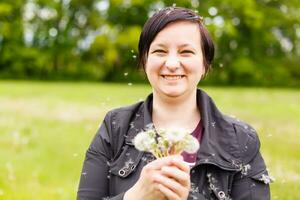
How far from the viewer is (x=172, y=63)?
287 cm

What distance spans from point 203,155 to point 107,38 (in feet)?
135

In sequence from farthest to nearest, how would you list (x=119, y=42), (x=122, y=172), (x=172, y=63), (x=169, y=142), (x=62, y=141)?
(x=119, y=42)
(x=62, y=141)
(x=122, y=172)
(x=172, y=63)
(x=169, y=142)

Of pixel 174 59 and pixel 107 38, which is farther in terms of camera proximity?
→ pixel 107 38

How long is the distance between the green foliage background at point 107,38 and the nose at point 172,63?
127ft

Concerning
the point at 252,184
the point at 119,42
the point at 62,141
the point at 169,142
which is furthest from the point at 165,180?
the point at 119,42

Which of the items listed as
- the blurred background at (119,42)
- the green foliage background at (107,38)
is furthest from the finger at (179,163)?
the green foliage background at (107,38)

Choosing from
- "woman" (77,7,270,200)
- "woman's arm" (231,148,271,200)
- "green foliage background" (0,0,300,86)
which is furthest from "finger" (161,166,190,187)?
"green foliage background" (0,0,300,86)

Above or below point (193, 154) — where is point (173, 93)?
above

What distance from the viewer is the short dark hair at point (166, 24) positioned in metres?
2.89

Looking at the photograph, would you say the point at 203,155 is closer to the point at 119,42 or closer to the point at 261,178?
the point at 261,178

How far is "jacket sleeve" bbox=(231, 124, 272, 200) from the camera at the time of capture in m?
3.03

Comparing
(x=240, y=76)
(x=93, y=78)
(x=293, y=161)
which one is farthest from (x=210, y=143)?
(x=240, y=76)

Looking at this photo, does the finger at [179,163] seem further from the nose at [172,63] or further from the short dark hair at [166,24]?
the short dark hair at [166,24]

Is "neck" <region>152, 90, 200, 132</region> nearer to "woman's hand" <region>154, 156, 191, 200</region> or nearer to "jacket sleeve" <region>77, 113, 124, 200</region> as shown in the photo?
"jacket sleeve" <region>77, 113, 124, 200</region>
